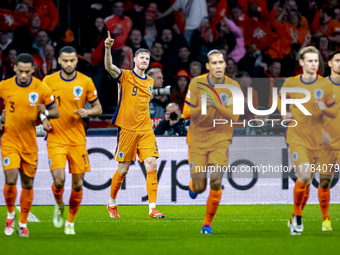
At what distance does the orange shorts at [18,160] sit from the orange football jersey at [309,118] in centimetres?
295

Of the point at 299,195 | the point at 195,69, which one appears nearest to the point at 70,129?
the point at 299,195

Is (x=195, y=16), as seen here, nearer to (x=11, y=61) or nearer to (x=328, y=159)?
(x=11, y=61)

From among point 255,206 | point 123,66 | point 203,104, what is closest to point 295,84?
point 203,104

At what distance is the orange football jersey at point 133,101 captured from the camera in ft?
26.9

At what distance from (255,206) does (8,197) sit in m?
4.59

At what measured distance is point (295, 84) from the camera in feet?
21.4

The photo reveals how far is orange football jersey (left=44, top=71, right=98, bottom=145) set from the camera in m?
6.45

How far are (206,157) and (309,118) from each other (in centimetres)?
129

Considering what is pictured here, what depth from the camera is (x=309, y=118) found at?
6.50 metres

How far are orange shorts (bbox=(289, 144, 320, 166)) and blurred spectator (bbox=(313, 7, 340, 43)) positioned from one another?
7.71 m

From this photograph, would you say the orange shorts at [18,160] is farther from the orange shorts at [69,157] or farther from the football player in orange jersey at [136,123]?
the football player in orange jersey at [136,123]

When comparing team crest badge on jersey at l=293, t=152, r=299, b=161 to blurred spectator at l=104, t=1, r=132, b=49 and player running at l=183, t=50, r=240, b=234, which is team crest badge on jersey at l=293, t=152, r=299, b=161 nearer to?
player running at l=183, t=50, r=240, b=234

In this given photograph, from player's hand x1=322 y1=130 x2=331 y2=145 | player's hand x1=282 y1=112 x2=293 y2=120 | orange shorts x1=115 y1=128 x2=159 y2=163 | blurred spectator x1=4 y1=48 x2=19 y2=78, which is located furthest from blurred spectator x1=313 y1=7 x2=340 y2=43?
player's hand x1=282 y1=112 x2=293 y2=120

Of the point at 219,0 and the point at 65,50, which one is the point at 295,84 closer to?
the point at 65,50
